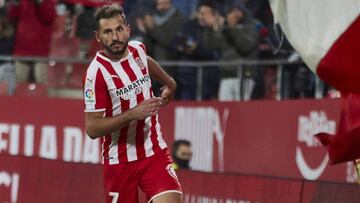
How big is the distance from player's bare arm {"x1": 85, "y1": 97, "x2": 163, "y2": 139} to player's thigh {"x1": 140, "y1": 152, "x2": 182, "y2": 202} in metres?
0.52

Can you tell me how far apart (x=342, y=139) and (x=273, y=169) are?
7911mm

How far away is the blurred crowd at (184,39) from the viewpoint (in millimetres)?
15109

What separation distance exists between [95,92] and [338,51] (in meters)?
2.96

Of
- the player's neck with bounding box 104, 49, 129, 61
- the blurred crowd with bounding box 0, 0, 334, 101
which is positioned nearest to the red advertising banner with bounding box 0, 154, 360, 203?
the player's neck with bounding box 104, 49, 129, 61

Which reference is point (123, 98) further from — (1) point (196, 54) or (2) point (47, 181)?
(1) point (196, 54)

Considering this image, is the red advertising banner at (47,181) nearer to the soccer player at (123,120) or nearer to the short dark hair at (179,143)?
the short dark hair at (179,143)

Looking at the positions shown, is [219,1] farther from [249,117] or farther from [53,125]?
[53,125]

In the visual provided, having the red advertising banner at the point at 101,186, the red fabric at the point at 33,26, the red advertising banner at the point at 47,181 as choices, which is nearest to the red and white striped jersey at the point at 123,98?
the red advertising banner at the point at 101,186

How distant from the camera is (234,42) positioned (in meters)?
15.4

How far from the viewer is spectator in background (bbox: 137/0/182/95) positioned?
52.4 feet

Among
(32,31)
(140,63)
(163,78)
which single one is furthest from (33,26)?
(140,63)

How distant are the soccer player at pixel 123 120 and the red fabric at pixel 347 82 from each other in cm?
246

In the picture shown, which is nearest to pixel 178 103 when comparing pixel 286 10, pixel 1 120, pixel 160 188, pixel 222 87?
pixel 222 87

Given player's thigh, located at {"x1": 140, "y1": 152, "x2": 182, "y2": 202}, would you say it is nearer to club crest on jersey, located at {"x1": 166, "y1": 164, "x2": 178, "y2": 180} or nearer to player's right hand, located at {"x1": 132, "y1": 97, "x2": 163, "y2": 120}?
club crest on jersey, located at {"x1": 166, "y1": 164, "x2": 178, "y2": 180}
